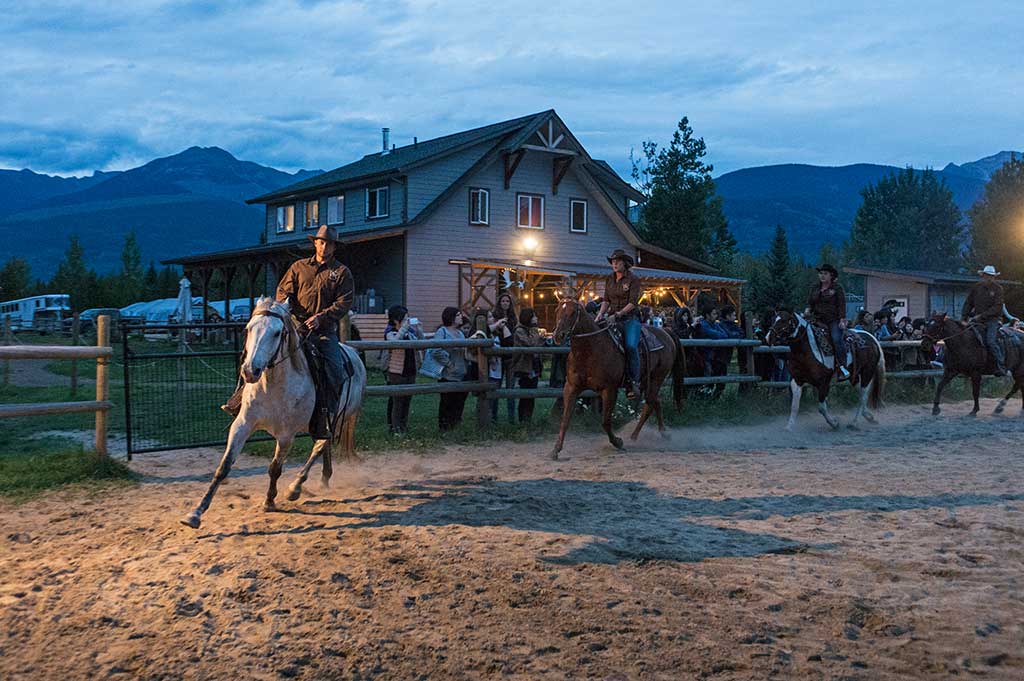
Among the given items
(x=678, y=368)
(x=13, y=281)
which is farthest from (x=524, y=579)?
(x=13, y=281)

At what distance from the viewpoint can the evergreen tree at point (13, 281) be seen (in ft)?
181

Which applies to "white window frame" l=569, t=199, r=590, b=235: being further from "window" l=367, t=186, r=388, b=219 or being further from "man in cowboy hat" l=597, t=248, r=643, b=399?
"man in cowboy hat" l=597, t=248, r=643, b=399

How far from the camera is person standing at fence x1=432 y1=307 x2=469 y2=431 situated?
12086mm

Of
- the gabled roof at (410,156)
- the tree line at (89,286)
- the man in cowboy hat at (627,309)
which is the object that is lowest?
the man in cowboy hat at (627,309)

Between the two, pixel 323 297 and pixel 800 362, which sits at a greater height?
pixel 323 297

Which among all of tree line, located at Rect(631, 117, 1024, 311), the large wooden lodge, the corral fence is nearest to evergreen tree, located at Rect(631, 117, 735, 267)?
tree line, located at Rect(631, 117, 1024, 311)

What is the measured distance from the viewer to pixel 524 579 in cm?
537

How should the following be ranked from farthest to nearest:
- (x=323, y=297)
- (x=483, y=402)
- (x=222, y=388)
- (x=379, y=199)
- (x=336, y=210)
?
1. (x=336, y=210)
2. (x=379, y=199)
3. (x=222, y=388)
4. (x=483, y=402)
5. (x=323, y=297)

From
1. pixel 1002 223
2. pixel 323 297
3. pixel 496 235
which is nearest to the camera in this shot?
pixel 323 297

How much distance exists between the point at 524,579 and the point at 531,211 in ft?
91.5

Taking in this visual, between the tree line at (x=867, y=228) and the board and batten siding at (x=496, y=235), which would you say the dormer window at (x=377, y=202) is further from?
the tree line at (x=867, y=228)

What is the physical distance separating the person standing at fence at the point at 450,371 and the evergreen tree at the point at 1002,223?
133ft

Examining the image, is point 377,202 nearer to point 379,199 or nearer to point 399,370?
point 379,199

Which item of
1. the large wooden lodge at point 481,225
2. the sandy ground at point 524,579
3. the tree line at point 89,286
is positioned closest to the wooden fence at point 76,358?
the sandy ground at point 524,579
